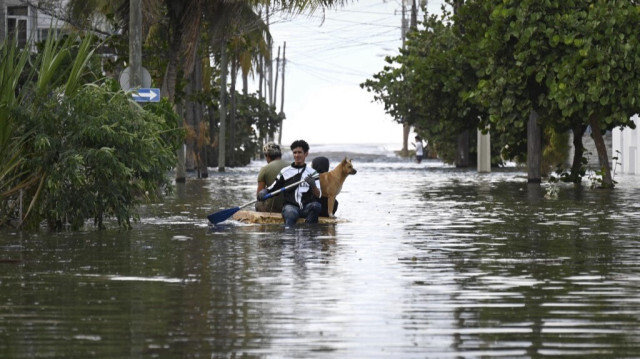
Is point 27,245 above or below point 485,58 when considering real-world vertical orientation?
below

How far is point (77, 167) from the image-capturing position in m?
20.3

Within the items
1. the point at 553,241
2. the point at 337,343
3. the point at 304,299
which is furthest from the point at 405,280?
the point at 553,241

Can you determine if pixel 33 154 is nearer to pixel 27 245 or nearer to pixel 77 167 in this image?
pixel 77 167

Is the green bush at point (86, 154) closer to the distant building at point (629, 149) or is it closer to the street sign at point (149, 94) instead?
the street sign at point (149, 94)

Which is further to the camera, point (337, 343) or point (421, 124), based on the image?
point (421, 124)

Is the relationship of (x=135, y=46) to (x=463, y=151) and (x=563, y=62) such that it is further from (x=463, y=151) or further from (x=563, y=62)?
(x=463, y=151)

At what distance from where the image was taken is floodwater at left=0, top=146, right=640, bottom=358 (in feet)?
31.7

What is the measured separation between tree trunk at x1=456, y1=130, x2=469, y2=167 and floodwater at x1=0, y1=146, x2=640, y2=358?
50825mm

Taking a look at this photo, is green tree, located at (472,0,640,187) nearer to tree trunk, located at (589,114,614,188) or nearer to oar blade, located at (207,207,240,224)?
tree trunk, located at (589,114,614,188)

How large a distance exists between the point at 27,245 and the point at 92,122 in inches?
111

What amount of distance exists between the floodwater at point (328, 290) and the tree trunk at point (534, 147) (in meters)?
22.2

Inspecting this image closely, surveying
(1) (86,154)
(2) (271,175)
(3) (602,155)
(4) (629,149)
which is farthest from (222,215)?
(4) (629,149)

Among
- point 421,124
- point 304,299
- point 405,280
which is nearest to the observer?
point 304,299

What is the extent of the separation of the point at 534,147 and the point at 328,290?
34.0 m
